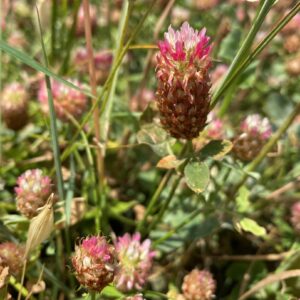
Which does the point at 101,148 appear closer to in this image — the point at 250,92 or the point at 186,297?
the point at 186,297

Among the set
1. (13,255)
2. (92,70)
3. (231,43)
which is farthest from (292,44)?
(13,255)

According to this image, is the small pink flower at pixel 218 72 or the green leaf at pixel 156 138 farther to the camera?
the small pink flower at pixel 218 72

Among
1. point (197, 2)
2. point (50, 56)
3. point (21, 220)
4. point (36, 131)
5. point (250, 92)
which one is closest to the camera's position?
point (21, 220)

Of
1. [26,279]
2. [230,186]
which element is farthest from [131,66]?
[26,279]

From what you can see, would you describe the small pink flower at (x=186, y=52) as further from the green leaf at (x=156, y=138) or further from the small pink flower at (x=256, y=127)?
the small pink flower at (x=256, y=127)

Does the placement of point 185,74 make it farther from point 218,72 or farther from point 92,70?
point 218,72

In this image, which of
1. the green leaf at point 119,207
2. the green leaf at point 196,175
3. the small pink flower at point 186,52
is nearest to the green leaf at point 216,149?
the green leaf at point 196,175
